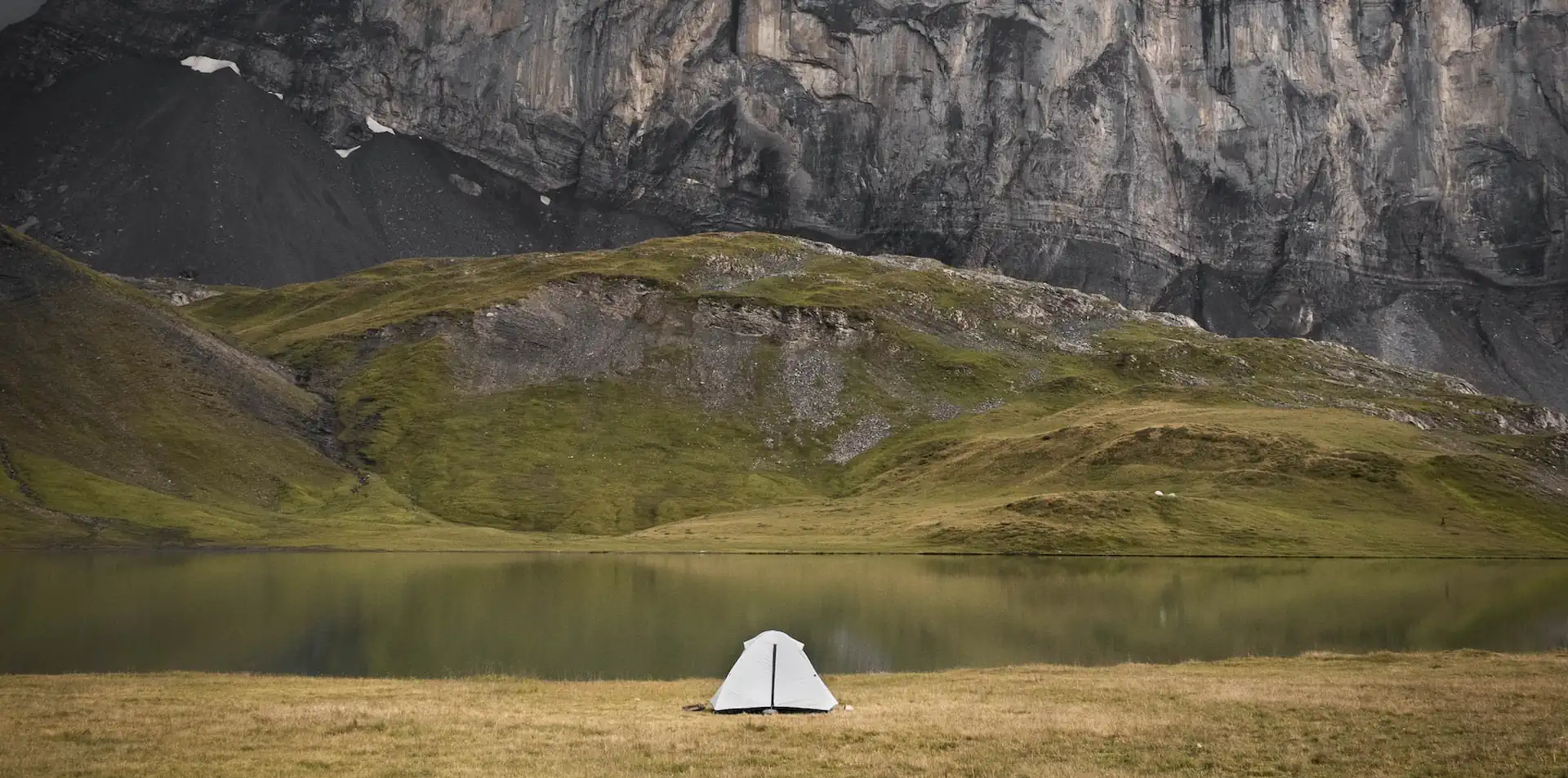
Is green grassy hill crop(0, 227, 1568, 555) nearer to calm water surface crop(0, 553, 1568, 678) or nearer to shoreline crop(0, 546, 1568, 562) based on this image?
shoreline crop(0, 546, 1568, 562)

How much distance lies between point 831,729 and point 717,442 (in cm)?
13867

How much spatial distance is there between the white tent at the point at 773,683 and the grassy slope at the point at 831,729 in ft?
4.08

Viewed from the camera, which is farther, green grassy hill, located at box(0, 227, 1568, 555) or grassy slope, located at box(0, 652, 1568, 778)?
green grassy hill, located at box(0, 227, 1568, 555)

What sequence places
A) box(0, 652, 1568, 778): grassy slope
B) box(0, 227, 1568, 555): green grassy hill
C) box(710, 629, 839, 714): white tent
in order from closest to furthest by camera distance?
box(0, 652, 1568, 778): grassy slope → box(710, 629, 839, 714): white tent → box(0, 227, 1568, 555): green grassy hill

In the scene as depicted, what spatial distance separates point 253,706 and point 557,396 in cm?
14346

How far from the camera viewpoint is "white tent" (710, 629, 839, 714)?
32406 millimetres

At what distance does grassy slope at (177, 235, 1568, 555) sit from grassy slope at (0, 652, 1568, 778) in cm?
7472

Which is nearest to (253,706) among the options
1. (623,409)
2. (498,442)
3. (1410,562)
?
(1410,562)

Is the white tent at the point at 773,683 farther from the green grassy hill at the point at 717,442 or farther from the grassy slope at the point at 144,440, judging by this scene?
the grassy slope at the point at 144,440

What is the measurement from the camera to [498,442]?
15825 centimetres

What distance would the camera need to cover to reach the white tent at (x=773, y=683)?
32.4m

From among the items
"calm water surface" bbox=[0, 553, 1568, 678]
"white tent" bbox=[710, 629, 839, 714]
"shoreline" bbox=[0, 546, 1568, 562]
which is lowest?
"shoreline" bbox=[0, 546, 1568, 562]

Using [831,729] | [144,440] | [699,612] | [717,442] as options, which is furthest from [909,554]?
[144,440]

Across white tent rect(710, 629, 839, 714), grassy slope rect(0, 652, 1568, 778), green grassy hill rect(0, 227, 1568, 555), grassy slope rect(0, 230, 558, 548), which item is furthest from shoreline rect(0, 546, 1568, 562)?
white tent rect(710, 629, 839, 714)
